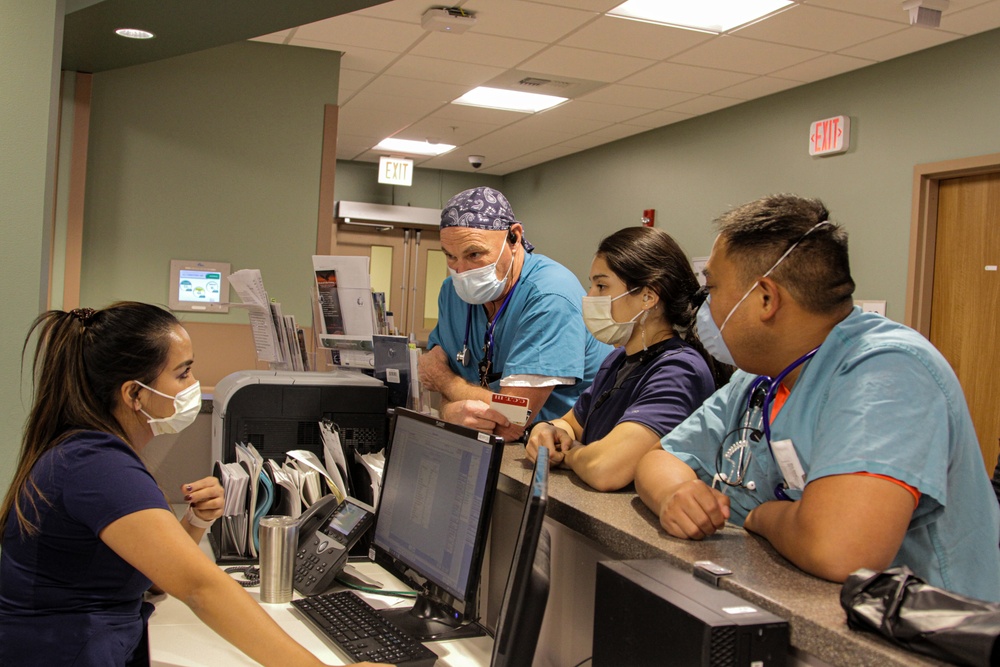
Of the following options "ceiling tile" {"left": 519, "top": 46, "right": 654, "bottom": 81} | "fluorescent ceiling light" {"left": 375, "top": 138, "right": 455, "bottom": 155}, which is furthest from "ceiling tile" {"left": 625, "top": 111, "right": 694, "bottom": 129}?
"fluorescent ceiling light" {"left": 375, "top": 138, "right": 455, "bottom": 155}

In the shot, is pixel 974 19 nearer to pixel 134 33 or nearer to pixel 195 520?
pixel 134 33

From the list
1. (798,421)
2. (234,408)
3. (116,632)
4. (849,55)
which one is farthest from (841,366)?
(849,55)

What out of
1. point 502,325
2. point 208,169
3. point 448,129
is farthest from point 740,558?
point 448,129

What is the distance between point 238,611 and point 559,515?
0.54 metres

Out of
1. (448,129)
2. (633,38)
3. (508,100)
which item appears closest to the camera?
(633,38)

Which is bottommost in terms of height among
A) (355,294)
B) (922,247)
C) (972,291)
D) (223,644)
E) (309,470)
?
(223,644)

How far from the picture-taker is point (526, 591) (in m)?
1.11

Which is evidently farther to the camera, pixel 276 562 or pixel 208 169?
pixel 208 169

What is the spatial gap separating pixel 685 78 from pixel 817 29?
43.6 inches

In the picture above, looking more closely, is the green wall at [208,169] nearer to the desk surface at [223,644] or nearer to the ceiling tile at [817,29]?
the ceiling tile at [817,29]

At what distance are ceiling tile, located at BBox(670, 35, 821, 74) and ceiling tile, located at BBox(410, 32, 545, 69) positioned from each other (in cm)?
86

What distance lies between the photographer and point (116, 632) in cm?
151

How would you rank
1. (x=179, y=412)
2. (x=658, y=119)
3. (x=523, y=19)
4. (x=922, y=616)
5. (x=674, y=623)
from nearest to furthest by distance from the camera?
(x=922, y=616) → (x=674, y=623) → (x=179, y=412) → (x=523, y=19) → (x=658, y=119)

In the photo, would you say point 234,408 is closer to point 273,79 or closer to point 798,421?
point 798,421
